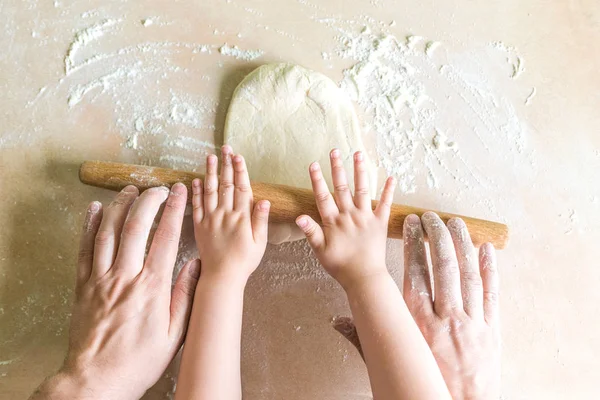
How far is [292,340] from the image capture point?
1091 mm

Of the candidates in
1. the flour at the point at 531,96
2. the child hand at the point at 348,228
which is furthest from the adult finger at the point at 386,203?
the flour at the point at 531,96

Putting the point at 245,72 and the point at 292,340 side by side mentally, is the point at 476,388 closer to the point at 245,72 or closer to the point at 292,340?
the point at 292,340

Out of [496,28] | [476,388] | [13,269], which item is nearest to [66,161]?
[13,269]

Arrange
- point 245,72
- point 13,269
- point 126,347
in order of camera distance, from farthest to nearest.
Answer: point 245,72, point 13,269, point 126,347

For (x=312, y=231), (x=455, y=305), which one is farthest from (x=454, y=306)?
(x=312, y=231)

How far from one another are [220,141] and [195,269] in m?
0.33

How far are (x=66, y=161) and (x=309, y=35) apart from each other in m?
0.67

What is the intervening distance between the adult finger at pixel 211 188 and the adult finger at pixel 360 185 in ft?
0.97

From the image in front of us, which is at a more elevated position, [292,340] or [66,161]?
[66,161]

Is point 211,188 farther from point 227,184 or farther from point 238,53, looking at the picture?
point 238,53

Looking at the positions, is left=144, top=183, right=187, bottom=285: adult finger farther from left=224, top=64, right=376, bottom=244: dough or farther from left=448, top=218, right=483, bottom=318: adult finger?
left=448, top=218, right=483, bottom=318: adult finger

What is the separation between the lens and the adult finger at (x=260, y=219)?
38.7 inches

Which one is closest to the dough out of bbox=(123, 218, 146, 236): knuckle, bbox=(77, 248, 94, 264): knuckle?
bbox=(123, 218, 146, 236): knuckle

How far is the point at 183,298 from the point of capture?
38.8 inches
